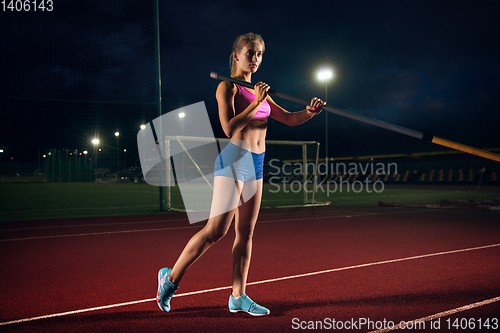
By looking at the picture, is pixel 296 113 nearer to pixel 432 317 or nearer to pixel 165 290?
pixel 165 290

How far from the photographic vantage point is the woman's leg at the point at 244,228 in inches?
102

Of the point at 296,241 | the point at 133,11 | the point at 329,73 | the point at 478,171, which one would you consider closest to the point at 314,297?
the point at 296,241

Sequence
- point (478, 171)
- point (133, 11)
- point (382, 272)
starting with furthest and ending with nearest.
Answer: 1. point (478, 171)
2. point (133, 11)
3. point (382, 272)

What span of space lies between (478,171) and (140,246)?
97.9ft

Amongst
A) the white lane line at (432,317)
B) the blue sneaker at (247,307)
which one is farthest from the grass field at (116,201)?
the white lane line at (432,317)

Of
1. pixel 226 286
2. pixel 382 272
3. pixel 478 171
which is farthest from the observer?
pixel 478 171

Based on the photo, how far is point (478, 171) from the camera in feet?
91.8

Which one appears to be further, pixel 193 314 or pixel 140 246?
pixel 140 246

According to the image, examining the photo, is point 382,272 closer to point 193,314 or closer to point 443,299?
point 443,299

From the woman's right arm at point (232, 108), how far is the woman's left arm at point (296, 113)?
44 cm

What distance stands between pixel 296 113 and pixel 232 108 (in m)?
0.63

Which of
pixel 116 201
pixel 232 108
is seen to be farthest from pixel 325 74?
pixel 232 108

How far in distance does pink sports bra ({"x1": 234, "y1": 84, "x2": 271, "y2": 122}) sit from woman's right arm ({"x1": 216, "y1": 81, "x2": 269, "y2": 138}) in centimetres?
6

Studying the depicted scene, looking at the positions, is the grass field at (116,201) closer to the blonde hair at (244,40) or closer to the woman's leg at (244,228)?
the woman's leg at (244,228)
